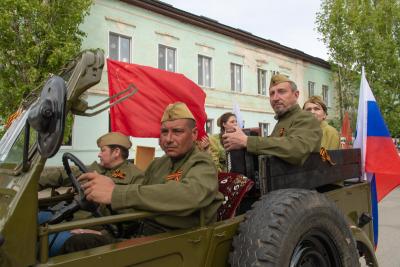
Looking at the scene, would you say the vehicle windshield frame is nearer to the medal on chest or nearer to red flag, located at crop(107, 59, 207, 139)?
the medal on chest

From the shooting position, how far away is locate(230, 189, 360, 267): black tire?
92.3 inches

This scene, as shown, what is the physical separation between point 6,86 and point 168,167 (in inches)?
397

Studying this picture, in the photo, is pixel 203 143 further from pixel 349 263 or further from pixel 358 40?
pixel 358 40

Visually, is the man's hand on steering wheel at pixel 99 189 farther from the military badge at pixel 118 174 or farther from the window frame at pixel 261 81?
the window frame at pixel 261 81

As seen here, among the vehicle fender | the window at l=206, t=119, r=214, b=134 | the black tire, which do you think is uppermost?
the window at l=206, t=119, r=214, b=134

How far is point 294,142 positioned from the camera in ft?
9.70

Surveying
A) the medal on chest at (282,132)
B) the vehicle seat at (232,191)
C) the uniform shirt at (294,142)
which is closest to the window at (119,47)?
the medal on chest at (282,132)

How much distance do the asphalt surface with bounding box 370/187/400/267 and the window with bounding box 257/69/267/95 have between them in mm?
13918

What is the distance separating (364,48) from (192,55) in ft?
36.9

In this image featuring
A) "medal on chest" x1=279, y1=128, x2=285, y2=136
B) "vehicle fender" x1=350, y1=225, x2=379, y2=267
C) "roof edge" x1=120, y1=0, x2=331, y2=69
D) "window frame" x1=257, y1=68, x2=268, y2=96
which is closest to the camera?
"vehicle fender" x1=350, y1=225, x2=379, y2=267

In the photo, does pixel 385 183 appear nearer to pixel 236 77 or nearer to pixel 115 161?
pixel 115 161

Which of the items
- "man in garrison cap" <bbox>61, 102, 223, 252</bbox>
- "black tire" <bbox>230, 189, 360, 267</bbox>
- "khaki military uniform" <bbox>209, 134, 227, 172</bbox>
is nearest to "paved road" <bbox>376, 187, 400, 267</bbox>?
"khaki military uniform" <bbox>209, 134, 227, 172</bbox>

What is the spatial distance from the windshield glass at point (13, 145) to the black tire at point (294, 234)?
3.85 feet

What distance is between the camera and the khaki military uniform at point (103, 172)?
12.2 ft
